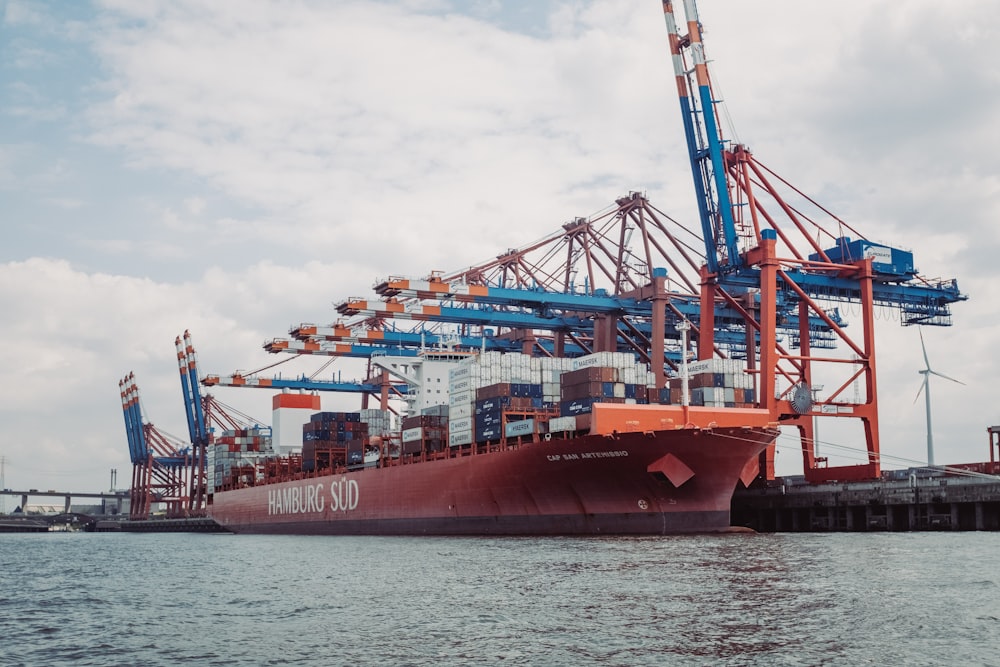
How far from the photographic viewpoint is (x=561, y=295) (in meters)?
50.3

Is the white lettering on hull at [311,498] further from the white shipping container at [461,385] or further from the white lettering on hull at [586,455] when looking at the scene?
the white lettering on hull at [586,455]

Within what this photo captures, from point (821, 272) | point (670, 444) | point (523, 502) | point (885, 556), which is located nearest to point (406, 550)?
point (523, 502)

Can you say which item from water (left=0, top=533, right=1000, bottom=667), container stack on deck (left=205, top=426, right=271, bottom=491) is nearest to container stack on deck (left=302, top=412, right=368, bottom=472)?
container stack on deck (left=205, top=426, right=271, bottom=491)

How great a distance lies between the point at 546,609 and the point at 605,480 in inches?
707

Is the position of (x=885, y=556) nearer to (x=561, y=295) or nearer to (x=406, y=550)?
(x=406, y=550)

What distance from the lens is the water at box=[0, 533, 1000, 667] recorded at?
14.3m

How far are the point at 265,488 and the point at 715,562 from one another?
4511 centimetres

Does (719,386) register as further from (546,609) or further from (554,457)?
(546,609)

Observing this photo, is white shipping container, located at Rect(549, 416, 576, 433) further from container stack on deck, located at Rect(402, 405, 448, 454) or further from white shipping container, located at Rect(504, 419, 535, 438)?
container stack on deck, located at Rect(402, 405, 448, 454)

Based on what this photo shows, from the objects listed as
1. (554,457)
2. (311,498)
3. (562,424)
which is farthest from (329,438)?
(554,457)

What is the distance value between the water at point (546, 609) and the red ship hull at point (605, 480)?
4540mm

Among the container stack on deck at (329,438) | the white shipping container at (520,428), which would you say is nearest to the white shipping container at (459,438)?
the white shipping container at (520,428)

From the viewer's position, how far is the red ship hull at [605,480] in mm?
34594

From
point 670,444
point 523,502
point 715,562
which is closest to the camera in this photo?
point 715,562
